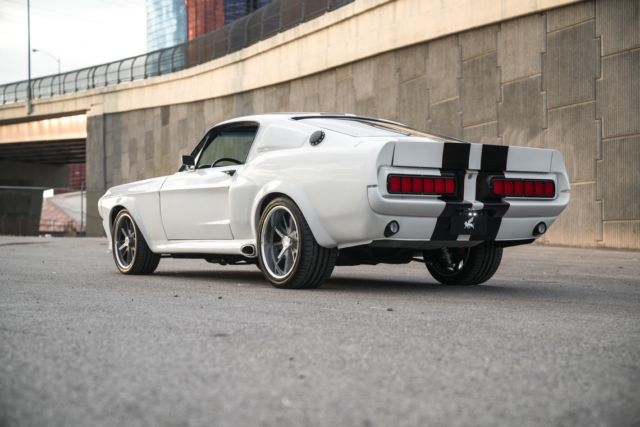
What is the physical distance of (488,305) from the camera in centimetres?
587

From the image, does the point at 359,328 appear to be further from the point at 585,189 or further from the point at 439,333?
the point at 585,189

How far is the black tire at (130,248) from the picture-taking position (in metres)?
8.78

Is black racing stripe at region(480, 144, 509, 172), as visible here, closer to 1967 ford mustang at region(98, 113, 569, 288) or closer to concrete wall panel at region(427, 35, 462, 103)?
1967 ford mustang at region(98, 113, 569, 288)

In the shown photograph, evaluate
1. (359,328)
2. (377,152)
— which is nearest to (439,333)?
(359,328)

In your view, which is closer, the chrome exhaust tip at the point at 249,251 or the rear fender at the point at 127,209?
the chrome exhaust tip at the point at 249,251

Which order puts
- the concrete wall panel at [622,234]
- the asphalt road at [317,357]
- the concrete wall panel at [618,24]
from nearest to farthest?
the asphalt road at [317,357] < the concrete wall panel at [622,234] < the concrete wall panel at [618,24]

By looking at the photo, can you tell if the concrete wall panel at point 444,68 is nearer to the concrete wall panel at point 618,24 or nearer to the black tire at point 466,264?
the concrete wall panel at point 618,24

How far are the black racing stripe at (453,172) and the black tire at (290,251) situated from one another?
0.82 metres

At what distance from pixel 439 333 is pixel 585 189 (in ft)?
38.8

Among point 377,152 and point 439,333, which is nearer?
point 439,333

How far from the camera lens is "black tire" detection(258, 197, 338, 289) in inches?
256

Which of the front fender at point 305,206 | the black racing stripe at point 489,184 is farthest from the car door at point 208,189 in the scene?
the black racing stripe at point 489,184

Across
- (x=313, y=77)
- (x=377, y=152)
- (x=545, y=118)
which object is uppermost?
(x=313, y=77)

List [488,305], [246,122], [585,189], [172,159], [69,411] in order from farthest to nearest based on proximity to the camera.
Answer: [172,159] < [585,189] < [246,122] < [488,305] < [69,411]
